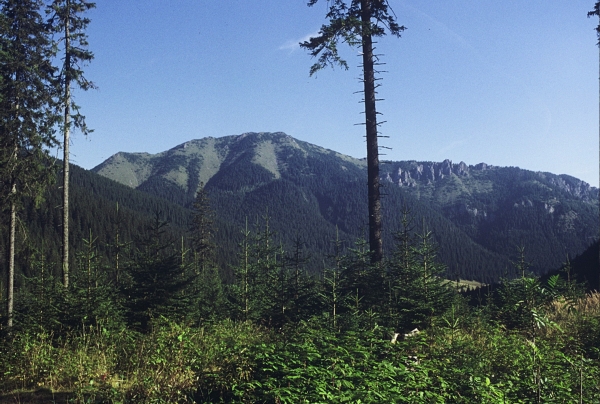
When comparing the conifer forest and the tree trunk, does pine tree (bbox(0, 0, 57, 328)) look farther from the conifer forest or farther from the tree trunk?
the tree trunk

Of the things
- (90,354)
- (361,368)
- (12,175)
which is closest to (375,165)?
(361,368)

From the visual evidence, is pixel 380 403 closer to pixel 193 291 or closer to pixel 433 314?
pixel 433 314

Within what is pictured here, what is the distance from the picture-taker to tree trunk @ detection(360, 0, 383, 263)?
1312 cm

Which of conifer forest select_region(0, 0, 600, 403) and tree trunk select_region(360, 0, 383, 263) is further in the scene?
tree trunk select_region(360, 0, 383, 263)

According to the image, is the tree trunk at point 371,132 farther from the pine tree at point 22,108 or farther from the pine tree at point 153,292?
the pine tree at point 22,108

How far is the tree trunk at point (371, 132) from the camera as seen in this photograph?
43.0 ft

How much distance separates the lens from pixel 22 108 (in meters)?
16.5

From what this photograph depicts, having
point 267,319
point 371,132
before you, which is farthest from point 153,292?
point 371,132

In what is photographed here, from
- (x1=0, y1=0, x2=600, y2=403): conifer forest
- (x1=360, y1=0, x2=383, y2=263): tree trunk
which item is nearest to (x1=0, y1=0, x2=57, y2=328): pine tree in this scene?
(x1=0, y1=0, x2=600, y2=403): conifer forest

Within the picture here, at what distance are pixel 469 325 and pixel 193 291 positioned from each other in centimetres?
1121

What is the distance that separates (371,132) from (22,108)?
13975mm

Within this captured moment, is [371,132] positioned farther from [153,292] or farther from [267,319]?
[153,292]

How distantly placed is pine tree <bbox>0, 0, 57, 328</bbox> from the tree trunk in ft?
43.4

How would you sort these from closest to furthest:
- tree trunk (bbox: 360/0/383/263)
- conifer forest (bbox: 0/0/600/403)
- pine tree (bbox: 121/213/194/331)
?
conifer forest (bbox: 0/0/600/403), pine tree (bbox: 121/213/194/331), tree trunk (bbox: 360/0/383/263)
